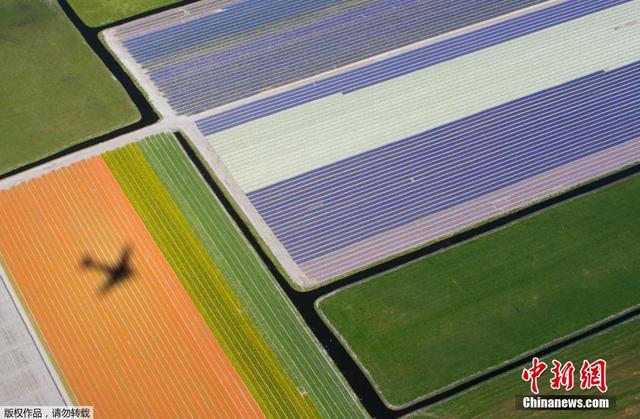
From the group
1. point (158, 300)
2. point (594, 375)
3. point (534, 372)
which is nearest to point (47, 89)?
point (158, 300)

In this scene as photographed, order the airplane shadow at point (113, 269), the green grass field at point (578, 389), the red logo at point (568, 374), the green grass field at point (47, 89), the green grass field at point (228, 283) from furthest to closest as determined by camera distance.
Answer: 1. the green grass field at point (47, 89)
2. the airplane shadow at point (113, 269)
3. the red logo at point (568, 374)
4. the green grass field at point (228, 283)
5. the green grass field at point (578, 389)

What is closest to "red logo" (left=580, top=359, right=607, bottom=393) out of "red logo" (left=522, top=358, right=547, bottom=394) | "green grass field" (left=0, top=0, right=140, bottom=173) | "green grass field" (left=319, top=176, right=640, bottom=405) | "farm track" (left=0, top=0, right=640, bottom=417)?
"farm track" (left=0, top=0, right=640, bottom=417)

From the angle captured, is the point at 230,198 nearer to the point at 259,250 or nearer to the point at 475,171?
the point at 259,250

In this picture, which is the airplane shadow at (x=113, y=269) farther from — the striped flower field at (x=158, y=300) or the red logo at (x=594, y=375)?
the red logo at (x=594, y=375)

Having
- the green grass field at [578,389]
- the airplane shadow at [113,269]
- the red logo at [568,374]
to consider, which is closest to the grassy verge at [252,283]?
the airplane shadow at [113,269]

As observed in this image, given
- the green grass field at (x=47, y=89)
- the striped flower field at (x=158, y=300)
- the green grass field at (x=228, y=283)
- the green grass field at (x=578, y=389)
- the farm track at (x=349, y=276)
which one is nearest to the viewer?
the green grass field at (x=578, y=389)
